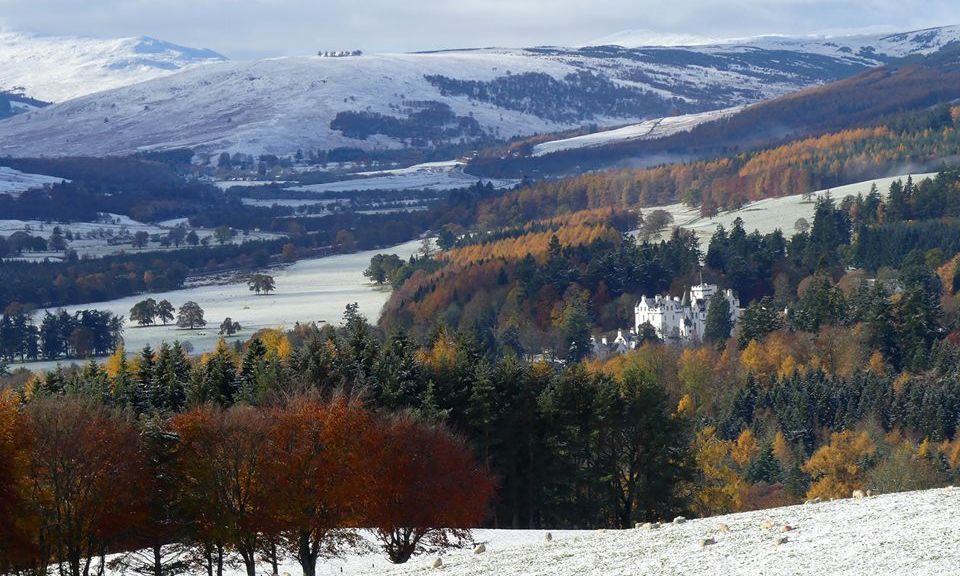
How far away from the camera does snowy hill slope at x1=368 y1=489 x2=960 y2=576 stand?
1125 inches

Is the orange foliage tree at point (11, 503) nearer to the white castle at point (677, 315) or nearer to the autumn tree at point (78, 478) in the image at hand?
the autumn tree at point (78, 478)

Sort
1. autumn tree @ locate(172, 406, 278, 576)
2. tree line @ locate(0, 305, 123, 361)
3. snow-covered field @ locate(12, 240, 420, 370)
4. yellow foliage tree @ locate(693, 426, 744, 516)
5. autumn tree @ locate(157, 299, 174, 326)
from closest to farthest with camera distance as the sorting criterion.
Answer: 1. autumn tree @ locate(172, 406, 278, 576)
2. yellow foliage tree @ locate(693, 426, 744, 516)
3. tree line @ locate(0, 305, 123, 361)
4. snow-covered field @ locate(12, 240, 420, 370)
5. autumn tree @ locate(157, 299, 174, 326)

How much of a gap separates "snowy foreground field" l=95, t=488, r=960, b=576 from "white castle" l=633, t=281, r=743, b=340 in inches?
4471

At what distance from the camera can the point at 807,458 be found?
322 feet

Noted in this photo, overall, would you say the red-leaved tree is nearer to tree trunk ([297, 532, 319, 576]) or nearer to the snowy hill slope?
tree trunk ([297, 532, 319, 576])

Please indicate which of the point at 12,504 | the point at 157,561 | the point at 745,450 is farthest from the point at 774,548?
the point at 745,450

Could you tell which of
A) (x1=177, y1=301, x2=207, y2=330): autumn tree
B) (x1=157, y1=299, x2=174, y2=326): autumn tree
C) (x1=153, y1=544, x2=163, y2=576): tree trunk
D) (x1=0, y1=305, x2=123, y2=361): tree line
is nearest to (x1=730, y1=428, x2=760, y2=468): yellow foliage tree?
(x1=153, y1=544, x2=163, y2=576): tree trunk

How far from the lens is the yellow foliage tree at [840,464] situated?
3337 inches

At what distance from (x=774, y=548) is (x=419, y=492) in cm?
1779

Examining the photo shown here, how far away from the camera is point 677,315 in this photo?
155 meters

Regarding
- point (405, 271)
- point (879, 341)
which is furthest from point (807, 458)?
point (405, 271)

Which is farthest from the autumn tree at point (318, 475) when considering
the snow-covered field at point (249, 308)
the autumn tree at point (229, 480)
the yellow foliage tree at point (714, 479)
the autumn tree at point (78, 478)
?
the snow-covered field at point (249, 308)

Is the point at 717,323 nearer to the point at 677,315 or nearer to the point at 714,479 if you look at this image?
the point at 677,315

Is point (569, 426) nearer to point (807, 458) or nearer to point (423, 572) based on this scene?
point (423, 572)
